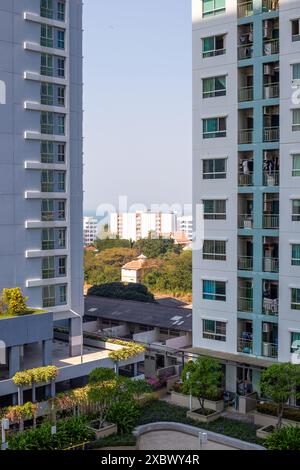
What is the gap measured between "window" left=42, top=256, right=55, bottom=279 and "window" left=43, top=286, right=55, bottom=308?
46 centimetres

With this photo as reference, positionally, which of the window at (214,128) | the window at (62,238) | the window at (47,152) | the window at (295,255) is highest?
the window at (214,128)

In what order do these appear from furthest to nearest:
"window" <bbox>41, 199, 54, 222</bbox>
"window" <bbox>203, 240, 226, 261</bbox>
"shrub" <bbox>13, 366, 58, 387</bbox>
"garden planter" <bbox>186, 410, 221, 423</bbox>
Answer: "window" <bbox>41, 199, 54, 222</bbox> < "window" <bbox>203, 240, 226, 261</bbox> < "shrub" <bbox>13, 366, 58, 387</bbox> < "garden planter" <bbox>186, 410, 221, 423</bbox>

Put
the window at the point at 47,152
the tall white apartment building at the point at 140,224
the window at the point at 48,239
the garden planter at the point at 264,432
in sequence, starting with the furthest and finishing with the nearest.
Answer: the tall white apartment building at the point at 140,224
the window at the point at 48,239
the window at the point at 47,152
the garden planter at the point at 264,432

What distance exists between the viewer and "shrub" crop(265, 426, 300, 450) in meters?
16.1

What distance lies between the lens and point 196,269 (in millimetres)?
23828

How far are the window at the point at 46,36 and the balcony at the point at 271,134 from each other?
28.9ft

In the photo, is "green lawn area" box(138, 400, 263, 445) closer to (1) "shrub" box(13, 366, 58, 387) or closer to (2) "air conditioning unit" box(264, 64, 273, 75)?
(1) "shrub" box(13, 366, 58, 387)

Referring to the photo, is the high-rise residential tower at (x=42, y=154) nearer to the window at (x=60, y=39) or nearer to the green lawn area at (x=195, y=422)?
the window at (x=60, y=39)

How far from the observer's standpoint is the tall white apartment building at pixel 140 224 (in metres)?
102

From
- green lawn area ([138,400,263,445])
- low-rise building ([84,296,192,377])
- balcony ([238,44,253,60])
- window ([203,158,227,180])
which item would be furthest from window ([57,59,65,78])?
green lawn area ([138,400,263,445])

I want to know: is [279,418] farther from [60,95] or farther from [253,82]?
[60,95]

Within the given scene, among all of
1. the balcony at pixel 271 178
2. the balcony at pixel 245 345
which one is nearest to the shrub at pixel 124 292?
the balcony at pixel 245 345
